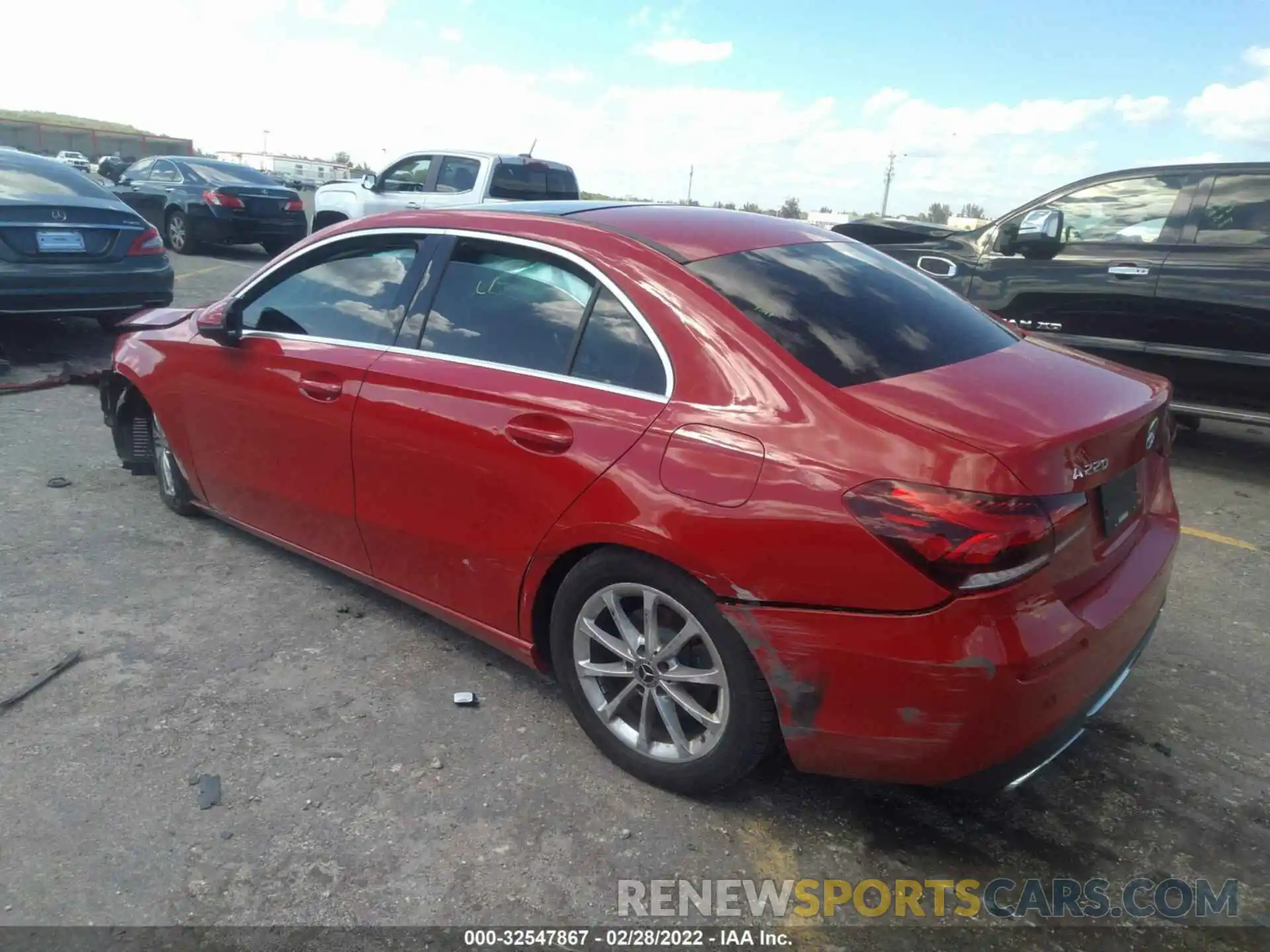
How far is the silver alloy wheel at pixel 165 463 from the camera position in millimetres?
4578

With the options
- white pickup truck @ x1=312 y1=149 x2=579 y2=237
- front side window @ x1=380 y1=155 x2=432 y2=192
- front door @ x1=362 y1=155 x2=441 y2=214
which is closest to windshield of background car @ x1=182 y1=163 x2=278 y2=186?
white pickup truck @ x1=312 y1=149 x2=579 y2=237

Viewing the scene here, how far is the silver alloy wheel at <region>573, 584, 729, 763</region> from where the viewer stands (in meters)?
2.57

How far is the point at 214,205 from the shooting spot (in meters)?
14.3

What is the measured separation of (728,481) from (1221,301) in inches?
196

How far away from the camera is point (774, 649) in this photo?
237 centimetres

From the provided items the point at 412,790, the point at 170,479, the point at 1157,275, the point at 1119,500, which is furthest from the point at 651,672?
the point at 1157,275

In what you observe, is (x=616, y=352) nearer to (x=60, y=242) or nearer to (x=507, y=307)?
(x=507, y=307)

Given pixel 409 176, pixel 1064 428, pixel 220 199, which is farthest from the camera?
pixel 220 199

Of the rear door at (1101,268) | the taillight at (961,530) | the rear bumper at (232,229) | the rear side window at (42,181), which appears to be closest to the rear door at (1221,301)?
the rear door at (1101,268)

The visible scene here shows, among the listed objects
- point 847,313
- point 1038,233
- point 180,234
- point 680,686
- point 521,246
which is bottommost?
point 680,686

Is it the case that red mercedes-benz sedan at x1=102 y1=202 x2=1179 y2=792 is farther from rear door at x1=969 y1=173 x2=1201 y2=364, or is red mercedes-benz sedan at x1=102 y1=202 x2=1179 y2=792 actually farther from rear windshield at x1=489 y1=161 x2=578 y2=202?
rear windshield at x1=489 y1=161 x2=578 y2=202

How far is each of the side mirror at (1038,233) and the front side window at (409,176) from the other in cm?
850

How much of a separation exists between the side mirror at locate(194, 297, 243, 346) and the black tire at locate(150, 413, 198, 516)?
751 mm

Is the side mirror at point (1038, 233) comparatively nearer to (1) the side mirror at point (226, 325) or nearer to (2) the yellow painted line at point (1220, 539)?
(2) the yellow painted line at point (1220, 539)
